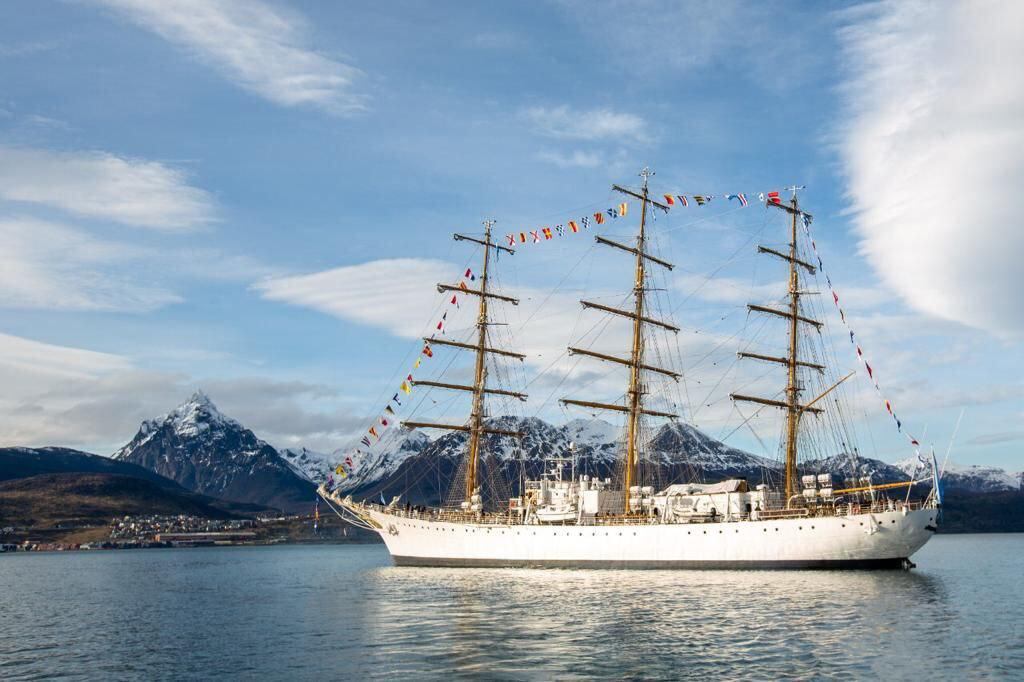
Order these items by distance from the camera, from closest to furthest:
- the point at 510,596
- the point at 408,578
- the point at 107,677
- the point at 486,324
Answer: the point at 107,677, the point at 510,596, the point at 408,578, the point at 486,324

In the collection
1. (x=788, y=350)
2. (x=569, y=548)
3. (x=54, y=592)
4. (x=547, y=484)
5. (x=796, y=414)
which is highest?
(x=788, y=350)

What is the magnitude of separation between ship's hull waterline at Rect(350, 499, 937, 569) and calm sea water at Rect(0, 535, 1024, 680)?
2.06 meters

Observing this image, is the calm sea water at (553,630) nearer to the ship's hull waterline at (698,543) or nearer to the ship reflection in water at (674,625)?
the ship reflection in water at (674,625)

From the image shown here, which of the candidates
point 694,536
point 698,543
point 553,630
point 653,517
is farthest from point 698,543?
point 553,630

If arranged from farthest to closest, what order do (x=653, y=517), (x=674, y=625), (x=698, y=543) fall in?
1. (x=653, y=517)
2. (x=698, y=543)
3. (x=674, y=625)

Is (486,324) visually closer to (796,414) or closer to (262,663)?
(796,414)

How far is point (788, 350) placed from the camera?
7181 centimetres

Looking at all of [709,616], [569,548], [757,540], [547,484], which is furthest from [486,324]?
[709,616]

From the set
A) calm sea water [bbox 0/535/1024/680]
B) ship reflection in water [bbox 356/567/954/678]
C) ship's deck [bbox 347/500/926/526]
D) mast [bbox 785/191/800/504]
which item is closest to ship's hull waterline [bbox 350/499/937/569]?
ship's deck [bbox 347/500/926/526]

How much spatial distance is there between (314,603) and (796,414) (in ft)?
141

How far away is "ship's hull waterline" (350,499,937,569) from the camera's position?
5450cm

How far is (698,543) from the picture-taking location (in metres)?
58.9

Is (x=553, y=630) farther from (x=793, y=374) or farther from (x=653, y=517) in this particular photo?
(x=793, y=374)

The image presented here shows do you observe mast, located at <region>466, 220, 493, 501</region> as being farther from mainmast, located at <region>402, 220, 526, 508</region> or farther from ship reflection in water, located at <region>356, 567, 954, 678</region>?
ship reflection in water, located at <region>356, 567, 954, 678</region>
